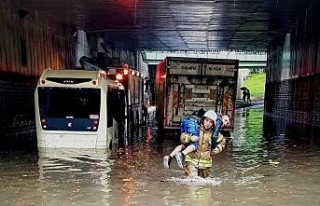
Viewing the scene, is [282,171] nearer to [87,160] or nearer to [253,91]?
[87,160]

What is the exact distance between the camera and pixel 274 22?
2959cm

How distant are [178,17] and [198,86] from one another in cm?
729

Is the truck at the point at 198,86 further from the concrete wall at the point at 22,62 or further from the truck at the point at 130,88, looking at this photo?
the concrete wall at the point at 22,62

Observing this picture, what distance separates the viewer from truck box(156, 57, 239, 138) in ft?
69.9

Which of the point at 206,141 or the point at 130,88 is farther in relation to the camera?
the point at 130,88

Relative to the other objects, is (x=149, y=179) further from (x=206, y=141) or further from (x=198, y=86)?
(x=198, y=86)

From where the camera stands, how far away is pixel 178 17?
27625 mm

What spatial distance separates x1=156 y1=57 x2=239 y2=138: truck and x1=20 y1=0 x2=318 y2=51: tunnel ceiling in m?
3.02

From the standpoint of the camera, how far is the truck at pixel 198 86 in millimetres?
21312

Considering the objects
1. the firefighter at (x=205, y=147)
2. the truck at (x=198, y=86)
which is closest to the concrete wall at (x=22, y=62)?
the truck at (x=198, y=86)

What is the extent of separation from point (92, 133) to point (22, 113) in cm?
950

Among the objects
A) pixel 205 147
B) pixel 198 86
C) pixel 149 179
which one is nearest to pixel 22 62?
pixel 198 86

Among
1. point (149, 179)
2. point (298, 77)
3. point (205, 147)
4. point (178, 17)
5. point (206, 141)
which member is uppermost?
point (178, 17)

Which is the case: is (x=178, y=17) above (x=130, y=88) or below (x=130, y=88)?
above
